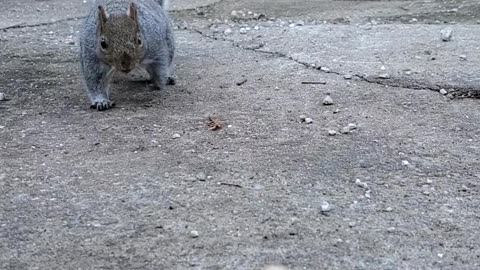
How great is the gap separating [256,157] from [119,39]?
0.94 meters

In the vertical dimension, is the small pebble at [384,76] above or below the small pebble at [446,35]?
below

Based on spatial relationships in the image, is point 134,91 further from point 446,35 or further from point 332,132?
point 446,35

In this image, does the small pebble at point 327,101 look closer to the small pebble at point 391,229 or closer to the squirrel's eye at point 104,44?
the squirrel's eye at point 104,44

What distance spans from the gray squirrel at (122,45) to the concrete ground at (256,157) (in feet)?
0.39

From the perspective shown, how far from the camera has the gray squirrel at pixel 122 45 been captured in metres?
3.33

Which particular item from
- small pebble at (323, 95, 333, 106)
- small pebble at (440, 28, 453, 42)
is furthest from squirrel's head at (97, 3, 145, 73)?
small pebble at (440, 28, 453, 42)

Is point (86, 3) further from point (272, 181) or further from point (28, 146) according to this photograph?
point (272, 181)

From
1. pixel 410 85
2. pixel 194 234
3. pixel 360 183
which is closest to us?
pixel 194 234

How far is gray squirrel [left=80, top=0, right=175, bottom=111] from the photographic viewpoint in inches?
131

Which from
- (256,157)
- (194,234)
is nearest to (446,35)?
(256,157)

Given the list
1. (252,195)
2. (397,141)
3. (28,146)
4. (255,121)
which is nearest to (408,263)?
(252,195)

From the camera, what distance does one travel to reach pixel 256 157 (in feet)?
9.28

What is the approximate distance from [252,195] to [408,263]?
63 centimetres

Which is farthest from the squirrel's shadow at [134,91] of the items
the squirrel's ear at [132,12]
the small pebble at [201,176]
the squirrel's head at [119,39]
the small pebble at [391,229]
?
Answer: the small pebble at [391,229]
